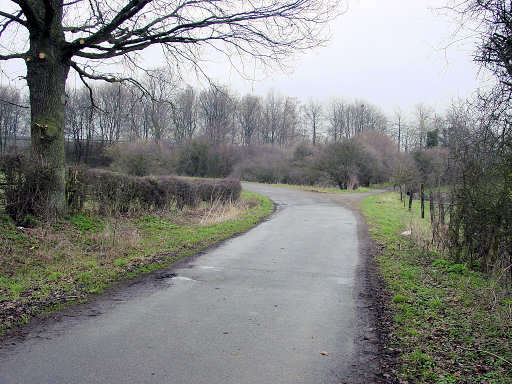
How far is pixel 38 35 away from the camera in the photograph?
9.91 meters

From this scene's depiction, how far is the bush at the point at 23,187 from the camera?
8.98 metres

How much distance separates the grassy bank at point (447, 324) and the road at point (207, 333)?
558 mm

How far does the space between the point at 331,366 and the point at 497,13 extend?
596 cm

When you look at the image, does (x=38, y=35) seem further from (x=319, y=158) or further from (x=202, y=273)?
(x=319, y=158)

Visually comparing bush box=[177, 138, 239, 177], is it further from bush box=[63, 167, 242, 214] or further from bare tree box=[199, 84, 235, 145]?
bush box=[63, 167, 242, 214]

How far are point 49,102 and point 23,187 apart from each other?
7.67 feet

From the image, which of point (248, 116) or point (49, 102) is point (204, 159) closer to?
point (248, 116)

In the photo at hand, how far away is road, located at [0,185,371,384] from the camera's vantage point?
3678 millimetres

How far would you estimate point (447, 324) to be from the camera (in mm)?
4977

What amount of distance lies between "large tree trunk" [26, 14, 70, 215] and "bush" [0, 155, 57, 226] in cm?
18

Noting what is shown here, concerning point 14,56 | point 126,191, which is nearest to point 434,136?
point 126,191

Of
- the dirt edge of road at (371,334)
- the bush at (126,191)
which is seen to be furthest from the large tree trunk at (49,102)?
the dirt edge of road at (371,334)

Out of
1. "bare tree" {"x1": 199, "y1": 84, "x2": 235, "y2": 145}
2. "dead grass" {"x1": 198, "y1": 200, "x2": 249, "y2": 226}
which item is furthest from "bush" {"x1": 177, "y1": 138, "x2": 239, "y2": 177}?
"dead grass" {"x1": 198, "y1": 200, "x2": 249, "y2": 226}

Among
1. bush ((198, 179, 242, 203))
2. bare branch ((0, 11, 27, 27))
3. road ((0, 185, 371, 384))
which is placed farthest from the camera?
bush ((198, 179, 242, 203))
